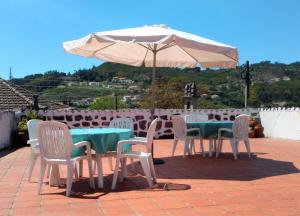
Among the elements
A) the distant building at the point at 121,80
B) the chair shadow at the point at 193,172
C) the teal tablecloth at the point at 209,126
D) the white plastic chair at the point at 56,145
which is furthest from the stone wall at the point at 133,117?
the distant building at the point at 121,80

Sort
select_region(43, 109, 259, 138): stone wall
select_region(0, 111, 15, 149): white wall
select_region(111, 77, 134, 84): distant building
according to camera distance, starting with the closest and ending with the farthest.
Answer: select_region(0, 111, 15, 149): white wall → select_region(43, 109, 259, 138): stone wall → select_region(111, 77, 134, 84): distant building

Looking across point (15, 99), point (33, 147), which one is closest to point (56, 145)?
point (33, 147)

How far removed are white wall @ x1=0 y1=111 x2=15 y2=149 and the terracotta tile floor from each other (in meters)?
3.11

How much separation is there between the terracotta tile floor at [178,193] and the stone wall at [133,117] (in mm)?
5179

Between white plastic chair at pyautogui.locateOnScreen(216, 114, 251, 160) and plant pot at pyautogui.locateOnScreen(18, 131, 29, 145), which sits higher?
white plastic chair at pyautogui.locateOnScreen(216, 114, 251, 160)

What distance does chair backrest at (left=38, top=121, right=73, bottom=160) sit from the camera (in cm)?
421

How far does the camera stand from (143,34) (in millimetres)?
5383

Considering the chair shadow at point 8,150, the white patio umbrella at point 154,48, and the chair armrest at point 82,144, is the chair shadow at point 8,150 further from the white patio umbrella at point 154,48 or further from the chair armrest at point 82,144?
the chair armrest at point 82,144

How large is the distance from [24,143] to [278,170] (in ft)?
21.9

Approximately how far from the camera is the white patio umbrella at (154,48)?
5.24 m

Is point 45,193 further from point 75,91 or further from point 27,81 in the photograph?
point 27,81

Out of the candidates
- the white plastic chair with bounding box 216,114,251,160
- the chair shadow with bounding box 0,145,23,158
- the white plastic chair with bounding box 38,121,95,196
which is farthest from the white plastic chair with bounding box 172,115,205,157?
the chair shadow with bounding box 0,145,23,158

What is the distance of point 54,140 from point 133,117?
777 centimetres

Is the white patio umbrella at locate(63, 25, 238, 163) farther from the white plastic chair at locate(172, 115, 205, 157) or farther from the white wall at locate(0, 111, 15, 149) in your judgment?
the white wall at locate(0, 111, 15, 149)
